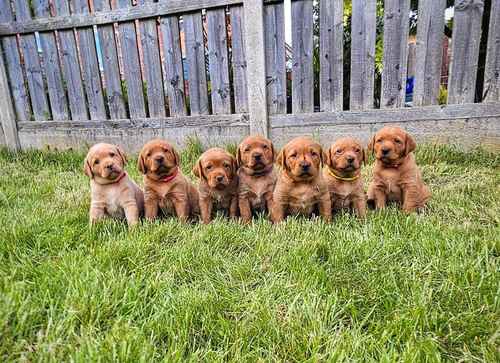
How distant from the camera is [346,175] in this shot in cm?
289

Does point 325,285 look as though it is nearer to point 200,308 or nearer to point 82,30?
point 200,308

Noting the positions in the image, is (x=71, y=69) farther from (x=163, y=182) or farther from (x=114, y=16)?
(x=163, y=182)

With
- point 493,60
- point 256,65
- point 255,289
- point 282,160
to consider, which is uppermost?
point 256,65

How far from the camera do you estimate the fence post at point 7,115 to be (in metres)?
6.10

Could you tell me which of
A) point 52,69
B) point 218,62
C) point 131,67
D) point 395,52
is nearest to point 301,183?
point 395,52

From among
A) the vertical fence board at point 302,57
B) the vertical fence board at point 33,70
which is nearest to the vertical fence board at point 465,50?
the vertical fence board at point 302,57

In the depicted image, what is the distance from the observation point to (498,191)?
3.25 metres

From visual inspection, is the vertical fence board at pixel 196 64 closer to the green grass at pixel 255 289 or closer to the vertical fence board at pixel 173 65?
the vertical fence board at pixel 173 65

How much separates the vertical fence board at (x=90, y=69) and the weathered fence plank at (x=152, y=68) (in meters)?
0.88

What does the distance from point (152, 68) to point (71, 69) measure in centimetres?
150

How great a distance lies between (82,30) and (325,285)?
18.4 feet

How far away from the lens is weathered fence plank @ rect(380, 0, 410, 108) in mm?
4371

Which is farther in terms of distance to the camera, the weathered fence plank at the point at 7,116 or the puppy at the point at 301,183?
the weathered fence plank at the point at 7,116

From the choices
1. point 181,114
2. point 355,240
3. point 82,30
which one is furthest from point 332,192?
point 82,30
